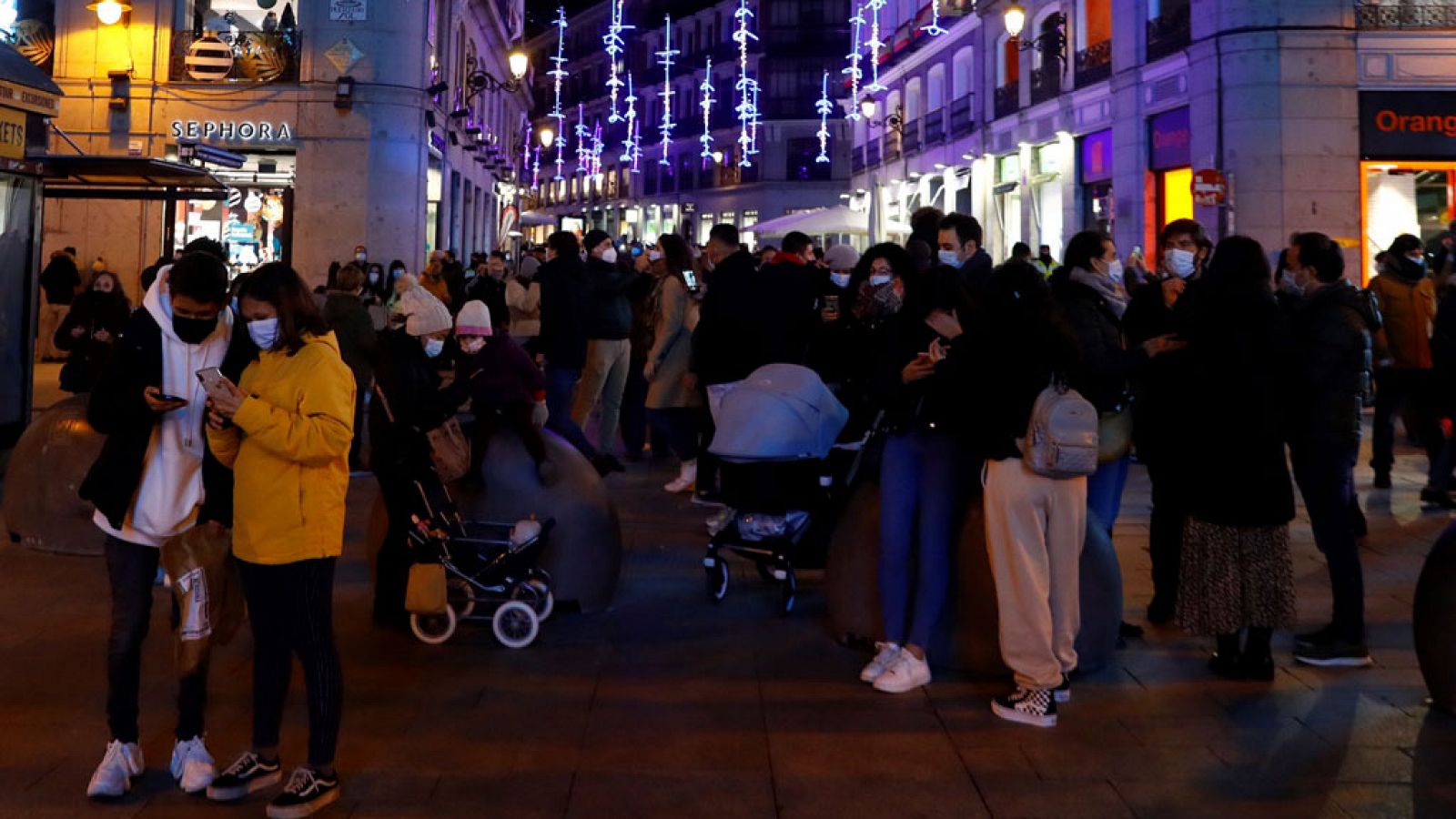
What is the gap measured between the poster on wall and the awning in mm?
11891

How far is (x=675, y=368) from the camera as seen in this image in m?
11.1

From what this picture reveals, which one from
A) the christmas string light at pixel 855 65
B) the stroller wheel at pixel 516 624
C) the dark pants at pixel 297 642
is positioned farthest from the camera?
the christmas string light at pixel 855 65

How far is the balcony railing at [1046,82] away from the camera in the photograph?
30.2 meters

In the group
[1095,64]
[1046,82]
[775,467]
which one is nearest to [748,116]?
[1046,82]

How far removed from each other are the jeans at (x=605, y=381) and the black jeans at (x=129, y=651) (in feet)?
23.5

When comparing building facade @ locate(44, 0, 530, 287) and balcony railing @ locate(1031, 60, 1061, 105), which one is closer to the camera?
building facade @ locate(44, 0, 530, 287)

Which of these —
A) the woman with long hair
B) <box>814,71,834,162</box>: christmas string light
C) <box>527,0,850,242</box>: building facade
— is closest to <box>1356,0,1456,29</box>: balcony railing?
the woman with long hair

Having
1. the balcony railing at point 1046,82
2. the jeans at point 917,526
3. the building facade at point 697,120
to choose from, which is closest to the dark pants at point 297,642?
the jeans at point 917,526

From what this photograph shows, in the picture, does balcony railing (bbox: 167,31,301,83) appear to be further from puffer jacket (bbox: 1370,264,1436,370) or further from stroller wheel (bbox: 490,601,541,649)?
stroller wheel (bbox: 490,601,541,649)

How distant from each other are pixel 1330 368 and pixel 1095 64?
23.4 meters

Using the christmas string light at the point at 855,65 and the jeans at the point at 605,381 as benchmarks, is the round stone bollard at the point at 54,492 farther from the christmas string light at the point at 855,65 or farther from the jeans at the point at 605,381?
the christmas string light at the point at 855,65

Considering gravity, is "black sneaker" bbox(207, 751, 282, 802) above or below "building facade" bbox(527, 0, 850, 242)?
below

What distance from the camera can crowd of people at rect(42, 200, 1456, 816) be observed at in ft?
14.0

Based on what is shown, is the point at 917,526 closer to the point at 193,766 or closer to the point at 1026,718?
the point at 1026,718
